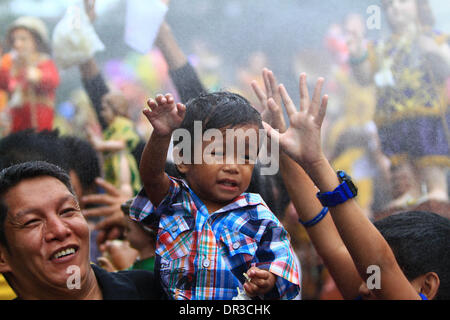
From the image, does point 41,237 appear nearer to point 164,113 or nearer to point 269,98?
point 164,113

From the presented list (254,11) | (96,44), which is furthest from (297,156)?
(96,44)

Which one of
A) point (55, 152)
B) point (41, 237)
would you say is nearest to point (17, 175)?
point (41, 237)

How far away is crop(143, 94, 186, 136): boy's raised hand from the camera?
1288 millimetres

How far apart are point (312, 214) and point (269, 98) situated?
1.25 ft

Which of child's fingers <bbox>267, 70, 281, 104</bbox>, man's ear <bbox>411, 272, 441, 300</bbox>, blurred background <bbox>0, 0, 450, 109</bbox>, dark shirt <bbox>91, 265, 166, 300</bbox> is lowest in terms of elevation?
man's ear <bbox>411, 272, 441, 300</bbox>

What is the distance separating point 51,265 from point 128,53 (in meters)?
1.32

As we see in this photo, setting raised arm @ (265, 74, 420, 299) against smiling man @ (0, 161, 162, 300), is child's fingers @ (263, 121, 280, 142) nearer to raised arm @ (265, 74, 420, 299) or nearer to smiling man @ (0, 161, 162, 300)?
raised arm @ (265, 74, 420, 299)

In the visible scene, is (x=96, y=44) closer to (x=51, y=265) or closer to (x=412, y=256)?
(x=51, y=265)

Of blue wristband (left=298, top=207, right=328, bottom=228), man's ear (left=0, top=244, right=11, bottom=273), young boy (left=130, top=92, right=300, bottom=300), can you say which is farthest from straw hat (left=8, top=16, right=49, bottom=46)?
blue wristband (left=298, top=207, right=328, bottom=228)

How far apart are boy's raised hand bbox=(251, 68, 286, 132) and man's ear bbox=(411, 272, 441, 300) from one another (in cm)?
57

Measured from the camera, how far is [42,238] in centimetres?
120

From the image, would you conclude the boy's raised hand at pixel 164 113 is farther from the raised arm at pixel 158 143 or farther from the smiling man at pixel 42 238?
the smiling man at pixel 42 238

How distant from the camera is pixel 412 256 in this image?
1.37 metres

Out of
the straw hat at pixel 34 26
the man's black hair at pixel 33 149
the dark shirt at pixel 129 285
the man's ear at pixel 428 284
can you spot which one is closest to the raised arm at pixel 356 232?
the man's ear at pixel 428 284
